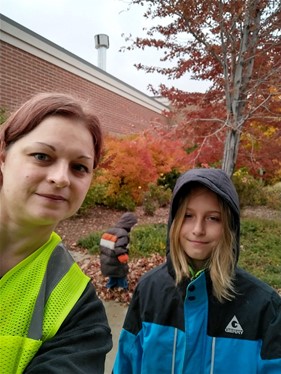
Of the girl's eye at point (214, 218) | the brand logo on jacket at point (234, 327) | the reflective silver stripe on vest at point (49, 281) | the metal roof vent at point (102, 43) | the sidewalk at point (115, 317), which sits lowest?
the sidewalk at point (115, 317)

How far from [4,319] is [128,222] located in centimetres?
369

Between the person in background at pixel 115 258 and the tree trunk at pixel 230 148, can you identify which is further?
the tree trunk at pixel 230 148

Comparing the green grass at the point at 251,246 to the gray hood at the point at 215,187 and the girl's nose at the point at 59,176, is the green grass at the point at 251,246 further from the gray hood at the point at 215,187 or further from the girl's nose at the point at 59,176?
the girl's nose at the point at 59,176

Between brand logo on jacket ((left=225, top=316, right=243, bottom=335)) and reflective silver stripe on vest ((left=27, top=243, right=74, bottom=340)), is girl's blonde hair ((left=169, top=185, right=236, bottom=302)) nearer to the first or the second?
brand logo on jacket ((left=225, top=316, right=243, bottom=335))

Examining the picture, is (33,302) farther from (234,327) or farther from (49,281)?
(234,327)

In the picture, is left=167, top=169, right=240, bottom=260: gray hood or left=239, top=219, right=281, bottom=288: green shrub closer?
left=167, top=169, right=240, bottom=260: gray hood

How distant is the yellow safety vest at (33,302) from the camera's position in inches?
33.1

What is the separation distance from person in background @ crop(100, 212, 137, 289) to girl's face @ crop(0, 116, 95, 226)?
3285mm

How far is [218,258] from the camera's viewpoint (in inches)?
63.6

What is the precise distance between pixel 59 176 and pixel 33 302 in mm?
392

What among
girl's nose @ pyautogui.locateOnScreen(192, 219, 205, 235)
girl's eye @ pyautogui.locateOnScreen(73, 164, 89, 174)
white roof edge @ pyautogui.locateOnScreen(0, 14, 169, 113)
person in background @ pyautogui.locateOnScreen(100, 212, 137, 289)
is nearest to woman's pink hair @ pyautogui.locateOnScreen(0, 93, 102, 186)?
girl's eye @ pyautogui.locateOnScreen(73, 164, 89, 174)

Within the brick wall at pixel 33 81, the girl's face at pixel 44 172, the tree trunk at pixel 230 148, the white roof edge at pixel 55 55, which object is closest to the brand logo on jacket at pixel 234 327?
the girl's face at pixel 44 172

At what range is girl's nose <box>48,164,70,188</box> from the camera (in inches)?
36.8

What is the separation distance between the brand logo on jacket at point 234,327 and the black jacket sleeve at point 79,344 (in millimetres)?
739
